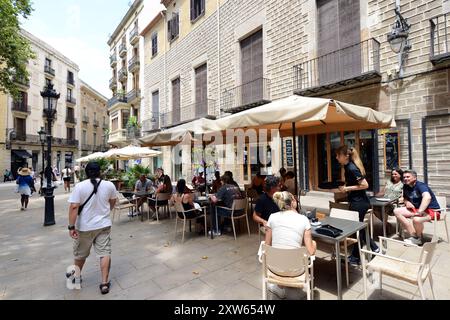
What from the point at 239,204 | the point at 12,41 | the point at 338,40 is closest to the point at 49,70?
the point at 12,41

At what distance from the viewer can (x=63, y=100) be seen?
32906 millimetres

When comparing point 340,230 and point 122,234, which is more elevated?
point 340,230

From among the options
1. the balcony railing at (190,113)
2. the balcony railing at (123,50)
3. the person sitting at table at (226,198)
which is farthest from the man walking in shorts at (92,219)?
the balcony railing at (123,50)

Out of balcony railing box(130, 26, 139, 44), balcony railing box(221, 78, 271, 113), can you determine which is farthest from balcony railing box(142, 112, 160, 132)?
balcony railing box(221, 78, 271, 113)

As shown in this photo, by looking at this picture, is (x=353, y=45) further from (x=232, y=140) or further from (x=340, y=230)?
(x=340, y=230)

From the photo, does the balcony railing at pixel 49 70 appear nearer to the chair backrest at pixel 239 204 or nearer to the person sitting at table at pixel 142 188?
the person sitting at table at pixel 142 188

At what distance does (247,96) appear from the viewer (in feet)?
35.7

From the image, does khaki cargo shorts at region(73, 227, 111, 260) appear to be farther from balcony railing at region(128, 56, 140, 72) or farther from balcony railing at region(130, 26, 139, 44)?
balcony railing at region(130, 26, 139, 44)

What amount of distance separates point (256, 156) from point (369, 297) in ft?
29.2

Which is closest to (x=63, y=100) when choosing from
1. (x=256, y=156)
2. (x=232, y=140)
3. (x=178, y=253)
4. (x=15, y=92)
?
(x=15, y=92)

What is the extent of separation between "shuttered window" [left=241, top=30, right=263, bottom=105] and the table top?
24.8ft

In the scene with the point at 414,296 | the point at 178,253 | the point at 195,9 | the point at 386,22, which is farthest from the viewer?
the point at 195,9

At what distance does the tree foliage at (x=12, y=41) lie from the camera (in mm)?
10484

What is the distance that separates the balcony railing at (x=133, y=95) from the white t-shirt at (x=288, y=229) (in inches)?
849
